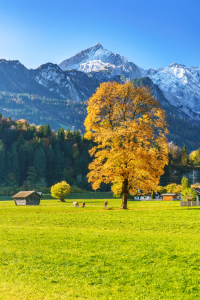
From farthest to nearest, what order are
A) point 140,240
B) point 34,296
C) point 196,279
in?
point 140,240 → point 196,279 → point 34,296

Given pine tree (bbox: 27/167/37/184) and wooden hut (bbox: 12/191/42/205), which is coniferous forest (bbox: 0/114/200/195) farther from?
wooden hut (bbox: 12/191/42/205)

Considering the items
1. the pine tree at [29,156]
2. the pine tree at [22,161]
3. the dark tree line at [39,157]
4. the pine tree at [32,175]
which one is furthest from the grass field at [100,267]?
the pine tree at [29,156]

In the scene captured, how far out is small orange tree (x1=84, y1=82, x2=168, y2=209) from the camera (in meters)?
33.0

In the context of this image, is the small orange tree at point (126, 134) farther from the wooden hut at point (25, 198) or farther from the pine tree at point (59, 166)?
the pine tree at point (59, 166)

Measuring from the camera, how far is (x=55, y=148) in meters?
140

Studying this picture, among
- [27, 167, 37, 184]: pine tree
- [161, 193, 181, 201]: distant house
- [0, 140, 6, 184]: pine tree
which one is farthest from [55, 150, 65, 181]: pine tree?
[161, 193, 181, 201]: distant house

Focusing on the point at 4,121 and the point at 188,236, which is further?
the point at 4,121

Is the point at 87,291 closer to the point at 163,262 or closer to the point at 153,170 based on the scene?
the point at 163,262

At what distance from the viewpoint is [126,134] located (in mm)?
32844

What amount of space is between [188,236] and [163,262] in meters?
5.50

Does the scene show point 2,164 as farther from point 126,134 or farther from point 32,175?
point 126,134

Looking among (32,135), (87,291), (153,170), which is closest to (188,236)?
(87,291)

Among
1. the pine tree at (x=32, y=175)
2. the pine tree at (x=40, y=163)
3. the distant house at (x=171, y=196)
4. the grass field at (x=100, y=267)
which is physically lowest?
the distant house at (x=171, y=196)

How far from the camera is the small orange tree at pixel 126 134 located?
3296cm
